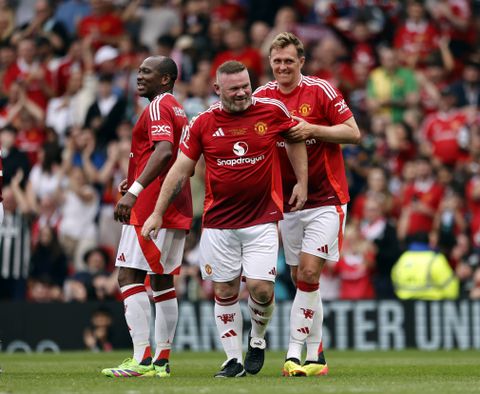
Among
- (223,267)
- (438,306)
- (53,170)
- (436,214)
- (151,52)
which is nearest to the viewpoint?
(223,267)

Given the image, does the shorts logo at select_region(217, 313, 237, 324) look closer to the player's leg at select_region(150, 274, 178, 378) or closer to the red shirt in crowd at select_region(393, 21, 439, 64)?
the player's leg at select_region(150, 274, 178, 378)

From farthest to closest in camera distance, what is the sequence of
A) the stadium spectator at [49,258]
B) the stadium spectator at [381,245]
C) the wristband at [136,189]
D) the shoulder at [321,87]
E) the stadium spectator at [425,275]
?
the stadium spectator at [49,258] → the stadium spectator at [381,245] → the stadium spectator at [425,275] → the shoulder at [321,87] → the wristband at [136,189]

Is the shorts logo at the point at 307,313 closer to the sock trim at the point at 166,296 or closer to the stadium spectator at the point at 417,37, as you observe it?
the sock trim at the point at 166,296

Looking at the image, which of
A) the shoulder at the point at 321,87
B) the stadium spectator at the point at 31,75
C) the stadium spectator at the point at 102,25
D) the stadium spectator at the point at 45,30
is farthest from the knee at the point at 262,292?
the stadium spectator at the point at 45,30

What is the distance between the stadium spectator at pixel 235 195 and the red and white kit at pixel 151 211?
344mm

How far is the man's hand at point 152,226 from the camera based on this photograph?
10.6 meters

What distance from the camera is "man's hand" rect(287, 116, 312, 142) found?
35.7ft

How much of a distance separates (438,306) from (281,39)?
7107 mm

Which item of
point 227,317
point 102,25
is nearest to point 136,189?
point 227,317

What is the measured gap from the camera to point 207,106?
65.5 ft

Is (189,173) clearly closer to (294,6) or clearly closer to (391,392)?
(391,392)

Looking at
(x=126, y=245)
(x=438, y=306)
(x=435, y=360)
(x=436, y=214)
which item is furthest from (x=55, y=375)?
(x=436, y=214)

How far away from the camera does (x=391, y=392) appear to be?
30.0 ft

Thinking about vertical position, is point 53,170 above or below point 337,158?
above
